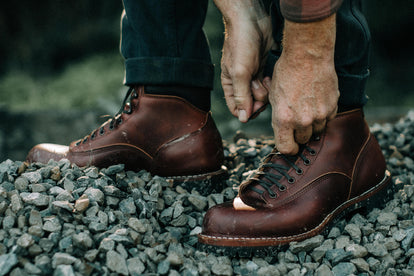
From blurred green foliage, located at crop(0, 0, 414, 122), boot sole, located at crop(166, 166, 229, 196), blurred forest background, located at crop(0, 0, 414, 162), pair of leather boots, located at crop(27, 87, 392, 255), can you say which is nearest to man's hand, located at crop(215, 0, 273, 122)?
pair of leather boots, located at crop(27, 87, 392, 255)

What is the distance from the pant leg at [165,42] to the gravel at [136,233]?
464 millimetres

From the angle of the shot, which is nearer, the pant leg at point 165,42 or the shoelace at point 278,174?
the shoelace at point 278,174

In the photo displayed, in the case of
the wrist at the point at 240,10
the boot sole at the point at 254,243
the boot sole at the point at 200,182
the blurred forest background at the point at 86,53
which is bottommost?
the blurred forest background at the point at 86,53

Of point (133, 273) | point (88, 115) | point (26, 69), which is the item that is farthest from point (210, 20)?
point (133, 273)

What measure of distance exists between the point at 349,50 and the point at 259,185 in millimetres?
617

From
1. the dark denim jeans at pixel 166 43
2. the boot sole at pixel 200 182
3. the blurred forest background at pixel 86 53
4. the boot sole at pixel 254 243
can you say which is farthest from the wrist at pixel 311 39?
the blurred forest background at pixel 86 53

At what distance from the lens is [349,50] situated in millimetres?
1492

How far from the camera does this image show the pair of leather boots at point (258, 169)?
4.75 ft

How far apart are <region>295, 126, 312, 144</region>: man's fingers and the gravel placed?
361 mm

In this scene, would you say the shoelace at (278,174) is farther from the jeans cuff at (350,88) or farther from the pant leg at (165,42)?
the pant leg at (165,42)

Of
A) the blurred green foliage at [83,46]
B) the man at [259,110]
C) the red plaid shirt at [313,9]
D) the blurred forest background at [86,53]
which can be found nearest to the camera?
the red plaid shirt at [313,9]

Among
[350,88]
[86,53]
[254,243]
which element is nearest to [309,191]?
[254,243]

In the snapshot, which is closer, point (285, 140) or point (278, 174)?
point (285, 140)

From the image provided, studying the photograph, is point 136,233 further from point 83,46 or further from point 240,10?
point 83,46
